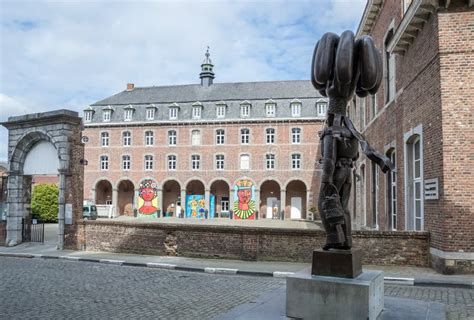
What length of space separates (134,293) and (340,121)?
202 inches

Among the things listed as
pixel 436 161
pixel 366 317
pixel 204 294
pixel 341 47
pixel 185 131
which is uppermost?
pixel 185 131

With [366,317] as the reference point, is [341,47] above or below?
above

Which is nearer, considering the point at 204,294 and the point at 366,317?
the point at 366,317

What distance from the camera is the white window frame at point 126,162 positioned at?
44312 millimetres

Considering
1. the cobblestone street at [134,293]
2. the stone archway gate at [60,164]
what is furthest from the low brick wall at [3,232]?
the cobblestone street at [134,293]

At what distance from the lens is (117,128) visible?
1763 inches

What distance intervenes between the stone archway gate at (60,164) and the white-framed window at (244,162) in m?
26.6

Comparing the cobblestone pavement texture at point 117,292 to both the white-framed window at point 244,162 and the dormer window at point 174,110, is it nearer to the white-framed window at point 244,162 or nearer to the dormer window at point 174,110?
the white-framed window at point 244,162

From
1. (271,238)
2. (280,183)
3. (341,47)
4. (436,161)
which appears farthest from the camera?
(280,183)

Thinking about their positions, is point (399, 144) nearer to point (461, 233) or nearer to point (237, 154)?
point (461, 233)

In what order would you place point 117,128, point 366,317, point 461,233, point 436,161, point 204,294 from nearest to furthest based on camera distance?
point 366,317 → point 204,294 → point 461,233 → point 436,161 → point 117,128

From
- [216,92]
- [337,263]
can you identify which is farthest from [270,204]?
[337,263]

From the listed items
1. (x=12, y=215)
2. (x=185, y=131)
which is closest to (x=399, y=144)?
(x=12, y=215)

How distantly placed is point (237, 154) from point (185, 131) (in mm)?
5797
